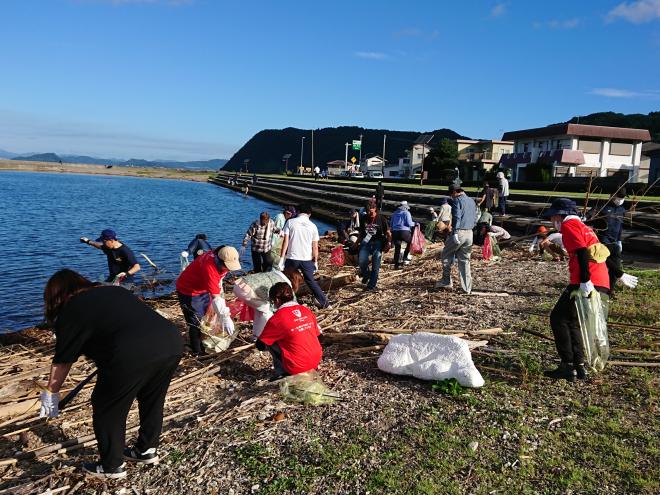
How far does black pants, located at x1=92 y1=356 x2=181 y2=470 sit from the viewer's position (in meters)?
3.76

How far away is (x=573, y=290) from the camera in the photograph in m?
5.65

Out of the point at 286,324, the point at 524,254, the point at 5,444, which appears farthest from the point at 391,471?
the point at 524,254

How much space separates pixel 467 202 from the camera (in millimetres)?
9547

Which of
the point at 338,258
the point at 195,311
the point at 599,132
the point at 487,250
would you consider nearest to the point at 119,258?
the point at 195,311

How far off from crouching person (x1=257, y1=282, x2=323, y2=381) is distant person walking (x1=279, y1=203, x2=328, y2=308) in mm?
3492

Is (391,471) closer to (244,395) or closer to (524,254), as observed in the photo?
(244,395)

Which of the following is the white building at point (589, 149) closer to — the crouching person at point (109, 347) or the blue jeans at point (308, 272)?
the blue jeans at point (308, 272)

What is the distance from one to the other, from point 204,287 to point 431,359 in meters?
3.29

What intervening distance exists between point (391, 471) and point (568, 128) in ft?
177

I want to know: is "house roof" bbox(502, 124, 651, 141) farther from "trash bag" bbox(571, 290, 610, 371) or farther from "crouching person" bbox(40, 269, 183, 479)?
"crouching person" bbox(40, 269, 183, 479)

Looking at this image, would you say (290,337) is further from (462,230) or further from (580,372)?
(462,230)

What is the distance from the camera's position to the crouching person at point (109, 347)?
366 centimetres

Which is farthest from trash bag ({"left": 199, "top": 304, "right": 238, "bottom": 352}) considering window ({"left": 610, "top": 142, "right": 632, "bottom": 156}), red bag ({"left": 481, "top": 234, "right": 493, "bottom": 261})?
window ({"left": 610, "top": 142, "right": 632, "bottom": 156})

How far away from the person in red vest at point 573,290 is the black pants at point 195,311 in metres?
4.62
